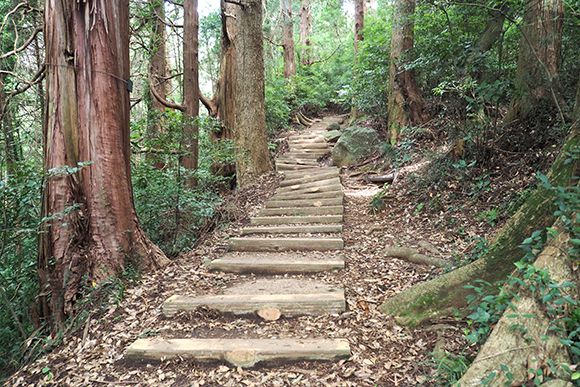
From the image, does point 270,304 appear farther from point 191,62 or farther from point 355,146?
point 355,146

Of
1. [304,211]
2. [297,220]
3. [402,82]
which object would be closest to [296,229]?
[297,220]

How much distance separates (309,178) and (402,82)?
3.34m

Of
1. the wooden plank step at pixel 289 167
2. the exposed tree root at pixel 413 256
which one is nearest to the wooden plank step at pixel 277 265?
the exposed tree root at pixel 413 256

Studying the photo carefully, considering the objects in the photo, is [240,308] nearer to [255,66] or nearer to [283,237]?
[283,237]

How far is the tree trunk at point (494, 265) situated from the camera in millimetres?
2688

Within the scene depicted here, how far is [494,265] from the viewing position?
2.89 metres

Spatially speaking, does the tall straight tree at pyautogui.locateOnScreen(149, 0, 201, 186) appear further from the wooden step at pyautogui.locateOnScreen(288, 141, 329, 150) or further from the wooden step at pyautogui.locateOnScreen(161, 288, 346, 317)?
the wooden step at pyautogui.locateOnScreen(288, 141, 329, 150)

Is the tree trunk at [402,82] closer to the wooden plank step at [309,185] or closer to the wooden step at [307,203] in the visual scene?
the wooden plank step at [309,185]

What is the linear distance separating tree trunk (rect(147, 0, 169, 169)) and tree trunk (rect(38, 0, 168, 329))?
2707 millimetres

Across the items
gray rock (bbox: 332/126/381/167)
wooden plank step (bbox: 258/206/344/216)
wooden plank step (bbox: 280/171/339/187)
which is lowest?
wooden plank step (bbox: 258/206/344/216)

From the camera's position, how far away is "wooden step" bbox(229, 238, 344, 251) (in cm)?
496

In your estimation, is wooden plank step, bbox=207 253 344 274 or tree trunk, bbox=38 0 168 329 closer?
tree trunk, bbox=38 0 168 329

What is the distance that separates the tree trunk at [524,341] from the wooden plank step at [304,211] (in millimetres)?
4190

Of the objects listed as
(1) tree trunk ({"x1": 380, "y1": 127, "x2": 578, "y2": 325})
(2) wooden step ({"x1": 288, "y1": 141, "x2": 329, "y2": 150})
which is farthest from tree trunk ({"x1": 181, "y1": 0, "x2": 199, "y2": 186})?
(2) wooden step ({"x1": 288, "y1": 141, "x2": 329, "y2": 150})
